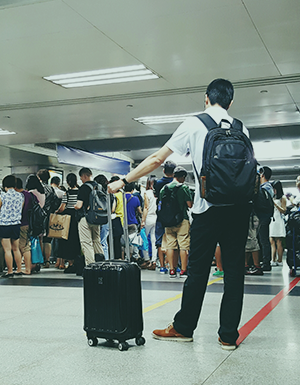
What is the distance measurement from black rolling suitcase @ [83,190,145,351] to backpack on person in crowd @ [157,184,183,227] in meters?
4.18

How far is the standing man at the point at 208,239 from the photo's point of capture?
3119mm

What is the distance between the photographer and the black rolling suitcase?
3.14 metres

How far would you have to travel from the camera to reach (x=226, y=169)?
291 cm

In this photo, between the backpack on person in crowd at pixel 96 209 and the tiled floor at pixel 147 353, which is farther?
the backpack on person in crowd at pixel 96 209

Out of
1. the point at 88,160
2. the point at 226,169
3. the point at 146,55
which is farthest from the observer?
the point at 88,160

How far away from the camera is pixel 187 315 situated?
126 inches

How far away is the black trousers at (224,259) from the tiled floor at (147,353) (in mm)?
222

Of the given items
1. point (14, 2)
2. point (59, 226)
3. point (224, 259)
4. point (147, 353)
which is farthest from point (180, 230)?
point (147, 353)

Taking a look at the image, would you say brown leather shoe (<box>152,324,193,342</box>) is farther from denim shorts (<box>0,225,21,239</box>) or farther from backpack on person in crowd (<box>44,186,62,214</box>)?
backpack on person in crowd (<box>44,186,62,214</box>)

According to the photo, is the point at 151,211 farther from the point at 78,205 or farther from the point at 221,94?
the point at 221,94

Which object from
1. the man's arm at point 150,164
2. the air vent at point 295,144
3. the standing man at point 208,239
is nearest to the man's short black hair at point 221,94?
the standing man at point 208,239

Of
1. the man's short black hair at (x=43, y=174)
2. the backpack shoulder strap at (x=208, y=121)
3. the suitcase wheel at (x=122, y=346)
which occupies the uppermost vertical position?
the man's short black hair at (x=43, y=174)

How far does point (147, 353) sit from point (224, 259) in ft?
2.58

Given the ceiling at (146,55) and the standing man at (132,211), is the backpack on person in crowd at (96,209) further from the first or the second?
the ceiling at (146,55)
